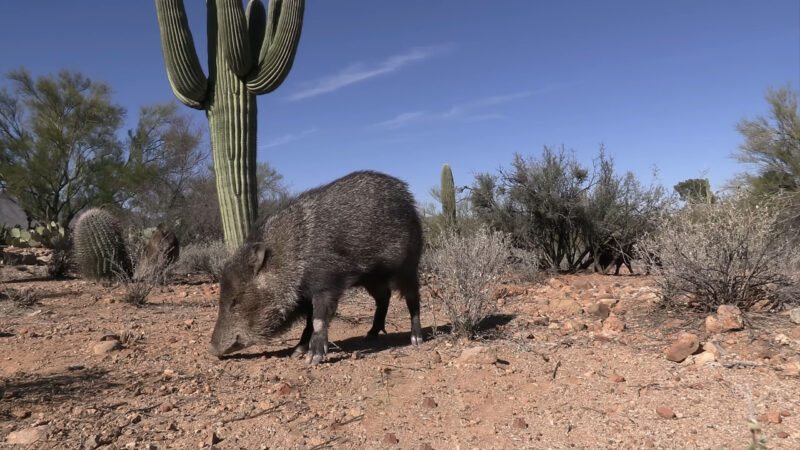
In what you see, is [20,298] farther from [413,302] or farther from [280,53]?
[280,53]

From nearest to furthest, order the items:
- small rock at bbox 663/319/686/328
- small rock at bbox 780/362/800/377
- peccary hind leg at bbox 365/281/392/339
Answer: small rock at bbox 780/362/800/377
small rock at bbox 663/319/686/328
peccary hind leg at bbox 365/281/392/339

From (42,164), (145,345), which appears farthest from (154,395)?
(42,164)

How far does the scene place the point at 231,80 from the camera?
9320 millimetres

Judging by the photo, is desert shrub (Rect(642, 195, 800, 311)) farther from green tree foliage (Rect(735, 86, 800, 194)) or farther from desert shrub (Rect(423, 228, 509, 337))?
green tree foliage (Rect(735, 86, 800, 194))

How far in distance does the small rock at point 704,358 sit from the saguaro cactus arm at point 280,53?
7.55 m

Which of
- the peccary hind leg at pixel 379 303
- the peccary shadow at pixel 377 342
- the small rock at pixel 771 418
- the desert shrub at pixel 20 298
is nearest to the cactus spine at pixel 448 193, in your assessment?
the peccary shadow at pixel 377 342

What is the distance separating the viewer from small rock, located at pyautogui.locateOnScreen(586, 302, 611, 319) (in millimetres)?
5664

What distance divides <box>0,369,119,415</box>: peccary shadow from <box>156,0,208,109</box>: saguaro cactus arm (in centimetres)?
619

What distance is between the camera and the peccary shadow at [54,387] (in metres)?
3.47

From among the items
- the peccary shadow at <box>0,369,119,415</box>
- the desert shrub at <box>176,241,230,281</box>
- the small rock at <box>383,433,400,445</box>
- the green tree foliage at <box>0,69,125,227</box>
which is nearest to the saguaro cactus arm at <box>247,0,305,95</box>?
the desert shrub at <box>176,241,230,281</box>

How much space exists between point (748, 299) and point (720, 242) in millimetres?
570

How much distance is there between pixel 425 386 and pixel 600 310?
266 cm

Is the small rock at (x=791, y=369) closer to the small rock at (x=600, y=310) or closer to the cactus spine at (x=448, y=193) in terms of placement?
the small rock at (x=600, y=310)

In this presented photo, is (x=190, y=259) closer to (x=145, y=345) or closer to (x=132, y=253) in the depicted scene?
(x=132, y=253)
